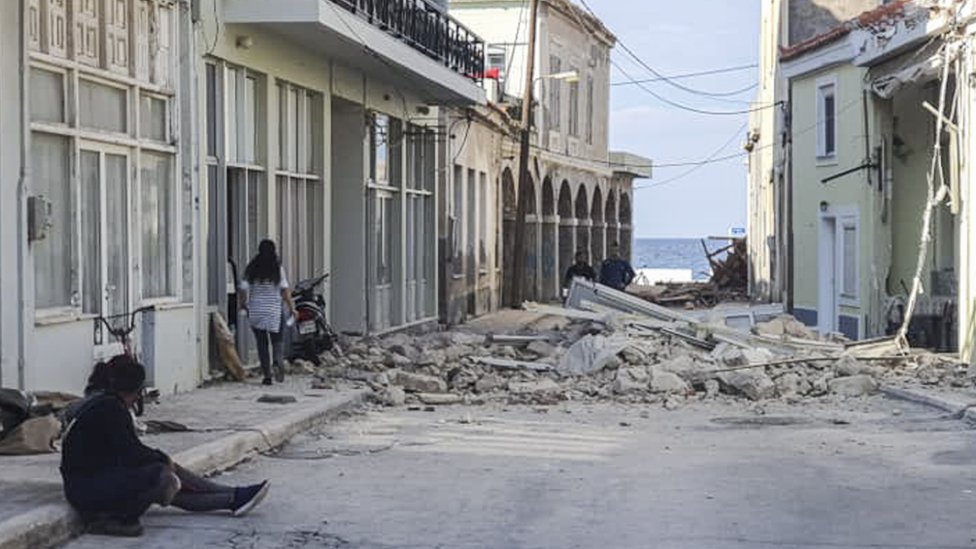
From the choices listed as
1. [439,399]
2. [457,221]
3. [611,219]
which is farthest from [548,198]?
[439,399]

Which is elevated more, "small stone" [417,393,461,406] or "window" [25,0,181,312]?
"window" [25,0,181,312]

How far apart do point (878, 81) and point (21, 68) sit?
652 inches

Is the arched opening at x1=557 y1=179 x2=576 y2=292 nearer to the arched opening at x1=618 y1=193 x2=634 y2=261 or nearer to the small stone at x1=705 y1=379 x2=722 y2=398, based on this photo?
the arched opening at x1=618 y1=193 x2=634 y2=261

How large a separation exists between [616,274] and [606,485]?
19754mm

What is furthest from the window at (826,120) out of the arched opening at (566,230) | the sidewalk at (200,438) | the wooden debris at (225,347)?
the arched opening at (566,230)

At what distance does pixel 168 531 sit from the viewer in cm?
870

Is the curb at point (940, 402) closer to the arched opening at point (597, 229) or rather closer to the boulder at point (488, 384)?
the boulder at point (488, 384)

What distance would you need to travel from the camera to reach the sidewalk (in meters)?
8.19

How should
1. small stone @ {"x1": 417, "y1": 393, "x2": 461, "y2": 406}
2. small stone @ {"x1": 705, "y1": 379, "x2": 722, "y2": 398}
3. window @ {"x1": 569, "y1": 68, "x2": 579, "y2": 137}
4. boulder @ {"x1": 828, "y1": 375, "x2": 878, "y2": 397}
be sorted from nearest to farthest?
1. small stone @ {"x1": 417, "y1": 393, "x2": 461, "y2": 406}
2. boulder @ {"x1": 828, "y1": 375, "x2": 878, "y2": 397}
3. small stone @ {"x1": 705, "y1": 379, "x2": 722, "y2": 398}
4. window @ {"x1": 569, "y1": 68, "x2": 579, "y2": 137}

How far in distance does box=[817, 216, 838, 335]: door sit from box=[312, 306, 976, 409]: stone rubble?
5.74 meters

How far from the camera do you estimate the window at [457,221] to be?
31688 millimetres

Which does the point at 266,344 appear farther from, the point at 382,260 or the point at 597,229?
the point at 597,229

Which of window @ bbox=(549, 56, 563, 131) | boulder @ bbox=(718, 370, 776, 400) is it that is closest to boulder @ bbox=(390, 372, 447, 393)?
boulder @ bbox=(718, 370, 776, 400)

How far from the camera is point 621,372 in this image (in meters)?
19.4
